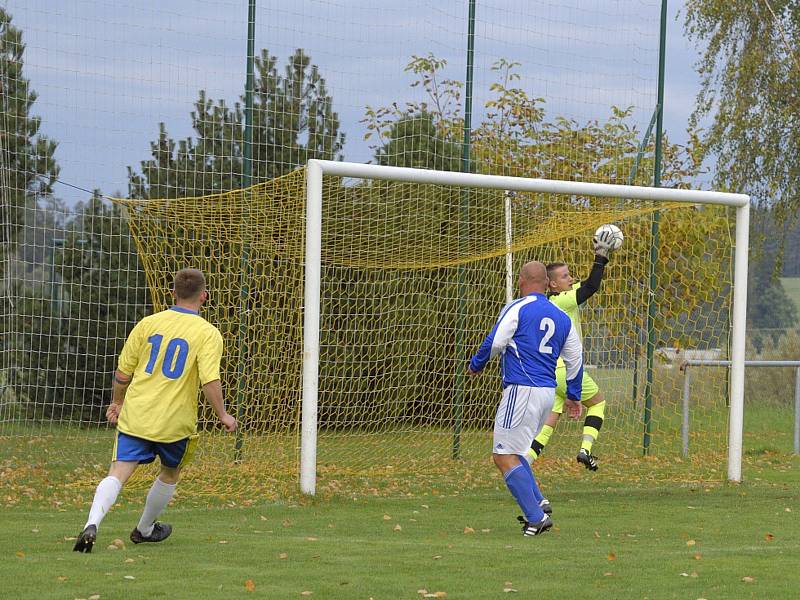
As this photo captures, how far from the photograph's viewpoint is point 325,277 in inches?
556

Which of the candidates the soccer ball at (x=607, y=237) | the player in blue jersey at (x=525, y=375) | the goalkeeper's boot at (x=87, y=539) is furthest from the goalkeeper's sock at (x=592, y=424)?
the goalkeeper's boot at (x=87, y=539)

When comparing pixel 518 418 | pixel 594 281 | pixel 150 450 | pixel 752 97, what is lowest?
pixel 150 450

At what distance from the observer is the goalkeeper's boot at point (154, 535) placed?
24.4ft

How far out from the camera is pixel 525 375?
8.24 meters

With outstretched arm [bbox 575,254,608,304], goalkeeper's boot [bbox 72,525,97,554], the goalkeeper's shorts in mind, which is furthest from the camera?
the goalkeeper's shorts

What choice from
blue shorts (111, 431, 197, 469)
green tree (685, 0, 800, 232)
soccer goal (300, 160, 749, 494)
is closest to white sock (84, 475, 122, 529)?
blue shorts (111, 431, 197, 469)

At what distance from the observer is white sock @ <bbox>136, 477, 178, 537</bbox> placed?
23.9 feet

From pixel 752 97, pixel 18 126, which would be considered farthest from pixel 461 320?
pixel 752 97

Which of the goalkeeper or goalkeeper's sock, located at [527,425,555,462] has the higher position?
the goalkeeper

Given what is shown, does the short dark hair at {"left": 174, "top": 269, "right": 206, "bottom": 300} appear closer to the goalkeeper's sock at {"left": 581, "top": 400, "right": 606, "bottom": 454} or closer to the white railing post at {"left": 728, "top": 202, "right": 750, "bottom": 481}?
the goalkeeper's sock at {"left": 581, "top": 400, "right": 606, "bottom": 454}

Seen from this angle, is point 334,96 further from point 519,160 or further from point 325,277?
point 519,160

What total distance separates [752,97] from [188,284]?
19097mm

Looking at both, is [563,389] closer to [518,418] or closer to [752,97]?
[518,418]

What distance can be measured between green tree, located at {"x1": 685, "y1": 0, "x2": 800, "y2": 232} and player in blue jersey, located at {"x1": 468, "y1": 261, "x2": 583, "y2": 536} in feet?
53.8
